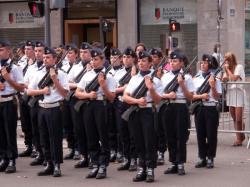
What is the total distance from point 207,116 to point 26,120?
3522 mm

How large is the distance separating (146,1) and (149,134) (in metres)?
15.0

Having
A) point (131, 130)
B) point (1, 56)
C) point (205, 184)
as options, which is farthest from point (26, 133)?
point (205, 184)

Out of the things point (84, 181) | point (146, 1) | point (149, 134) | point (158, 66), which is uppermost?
point (146, 1)

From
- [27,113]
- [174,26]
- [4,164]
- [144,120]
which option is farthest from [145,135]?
[174,26]

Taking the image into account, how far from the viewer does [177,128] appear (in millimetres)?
11281

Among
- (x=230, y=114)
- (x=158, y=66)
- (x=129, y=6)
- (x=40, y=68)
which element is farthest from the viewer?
(x=129, y=6)

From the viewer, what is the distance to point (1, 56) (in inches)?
450

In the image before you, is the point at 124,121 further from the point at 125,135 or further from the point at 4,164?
the point at 4,164

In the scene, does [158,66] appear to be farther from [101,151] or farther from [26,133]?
[26,133]

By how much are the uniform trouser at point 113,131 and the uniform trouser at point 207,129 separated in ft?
4.69

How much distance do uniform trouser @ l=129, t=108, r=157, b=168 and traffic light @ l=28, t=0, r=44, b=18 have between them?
8765mm

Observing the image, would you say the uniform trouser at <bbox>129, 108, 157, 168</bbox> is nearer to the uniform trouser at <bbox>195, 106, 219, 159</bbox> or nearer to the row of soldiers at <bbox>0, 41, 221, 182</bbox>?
the row of soldiers at <bbox>0, 41, 221, 182</bbox>

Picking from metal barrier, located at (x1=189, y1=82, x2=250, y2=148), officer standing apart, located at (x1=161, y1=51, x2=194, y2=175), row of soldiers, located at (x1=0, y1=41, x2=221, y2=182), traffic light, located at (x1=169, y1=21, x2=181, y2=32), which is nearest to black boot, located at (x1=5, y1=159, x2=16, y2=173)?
row of soldiers, located at (x1=0, y1=41, x2=221, y2=182)

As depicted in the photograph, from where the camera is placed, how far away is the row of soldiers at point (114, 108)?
1062 cm
